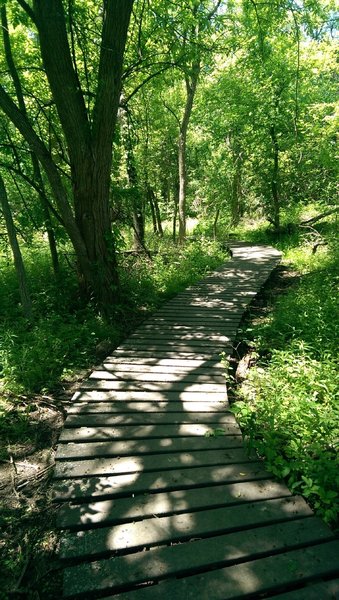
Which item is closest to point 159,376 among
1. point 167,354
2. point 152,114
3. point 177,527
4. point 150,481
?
point 167,354

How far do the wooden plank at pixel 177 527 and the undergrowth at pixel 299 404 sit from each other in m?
0.21

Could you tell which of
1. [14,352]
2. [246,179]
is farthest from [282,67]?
[14,352]

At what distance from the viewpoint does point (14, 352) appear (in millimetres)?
A: 4699

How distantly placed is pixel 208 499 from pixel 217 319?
3.79m

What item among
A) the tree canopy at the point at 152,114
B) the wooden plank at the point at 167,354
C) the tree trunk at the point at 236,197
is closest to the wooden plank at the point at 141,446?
the wooden plank at the point at 167,354

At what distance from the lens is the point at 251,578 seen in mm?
1986

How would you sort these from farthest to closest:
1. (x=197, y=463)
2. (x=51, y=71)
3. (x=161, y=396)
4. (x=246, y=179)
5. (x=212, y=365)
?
(x=246, y=179), (x=51, y=71), (x=212, y=365), (x=161, y=396), (x=197, y=463)

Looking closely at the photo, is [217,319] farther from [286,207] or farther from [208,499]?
[286,207]

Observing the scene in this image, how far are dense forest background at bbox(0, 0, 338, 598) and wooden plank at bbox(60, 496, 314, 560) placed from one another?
0.70 feet

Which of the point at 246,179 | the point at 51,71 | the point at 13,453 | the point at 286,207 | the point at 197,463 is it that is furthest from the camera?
the point at 246,179

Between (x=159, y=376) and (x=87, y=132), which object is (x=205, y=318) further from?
(x=87, y=132)

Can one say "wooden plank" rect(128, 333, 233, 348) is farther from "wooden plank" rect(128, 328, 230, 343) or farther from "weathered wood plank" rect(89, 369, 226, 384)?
"weathered wood plank" rect(89, 369, 226, 384)

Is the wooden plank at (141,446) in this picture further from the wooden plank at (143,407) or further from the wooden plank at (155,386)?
the wooden plank at (155,386)

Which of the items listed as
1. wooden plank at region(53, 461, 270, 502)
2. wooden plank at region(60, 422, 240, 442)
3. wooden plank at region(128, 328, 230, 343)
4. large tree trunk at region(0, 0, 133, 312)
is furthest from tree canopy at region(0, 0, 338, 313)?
wooden plank at region(53, 461, 270, 502)
